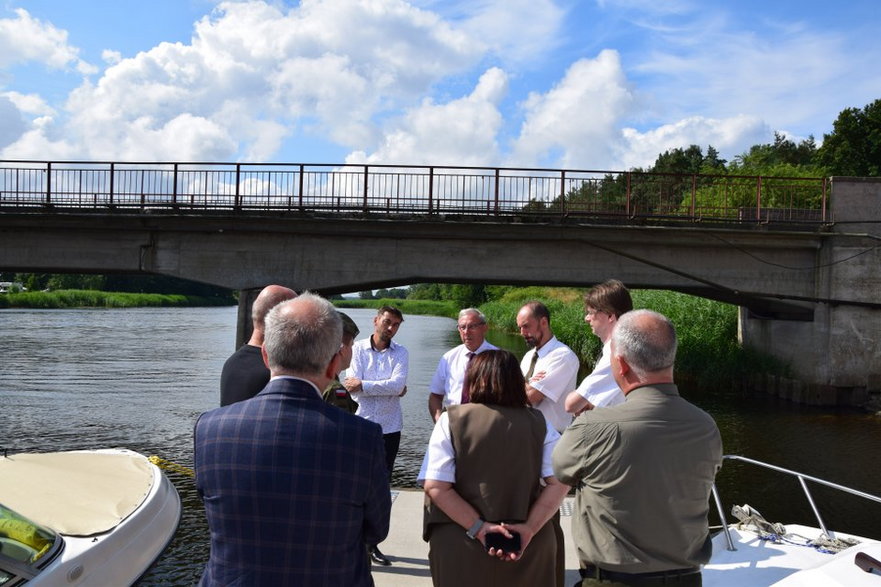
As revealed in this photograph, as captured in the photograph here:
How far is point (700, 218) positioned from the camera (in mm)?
17453

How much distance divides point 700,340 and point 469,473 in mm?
22075

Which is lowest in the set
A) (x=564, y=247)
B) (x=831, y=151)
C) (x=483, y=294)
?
(x=483, y=294)

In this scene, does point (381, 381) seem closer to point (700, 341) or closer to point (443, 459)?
point (443, 459)

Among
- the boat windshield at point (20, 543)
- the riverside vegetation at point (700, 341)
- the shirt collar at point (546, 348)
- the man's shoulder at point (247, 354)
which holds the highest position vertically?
the man's shoulder at point (247, 354)

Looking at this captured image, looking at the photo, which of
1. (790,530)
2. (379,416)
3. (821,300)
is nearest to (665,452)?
(379,416)

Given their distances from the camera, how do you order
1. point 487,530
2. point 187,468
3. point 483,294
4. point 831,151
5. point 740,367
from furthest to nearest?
point 483,294 < point 831,151 < point 740,367 < point 187,468 < point 487,530

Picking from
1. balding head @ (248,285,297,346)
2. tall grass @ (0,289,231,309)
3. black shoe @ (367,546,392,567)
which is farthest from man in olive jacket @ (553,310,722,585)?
tall grass @ (0,289,231,309)

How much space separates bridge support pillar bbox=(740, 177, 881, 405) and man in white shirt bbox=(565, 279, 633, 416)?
1627 centimetres

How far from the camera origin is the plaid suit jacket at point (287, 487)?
2.35 meters

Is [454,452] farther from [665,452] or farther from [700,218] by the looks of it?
[700,218]

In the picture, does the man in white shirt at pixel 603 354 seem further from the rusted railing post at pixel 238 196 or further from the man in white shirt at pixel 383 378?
the rusted railing post at pixel 238 196

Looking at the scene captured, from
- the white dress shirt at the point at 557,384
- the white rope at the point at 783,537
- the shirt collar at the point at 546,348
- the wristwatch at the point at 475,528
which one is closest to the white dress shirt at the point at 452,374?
the shirt collar at the point at 546,348

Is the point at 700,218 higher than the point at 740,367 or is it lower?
higher

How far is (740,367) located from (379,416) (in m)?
18.6
